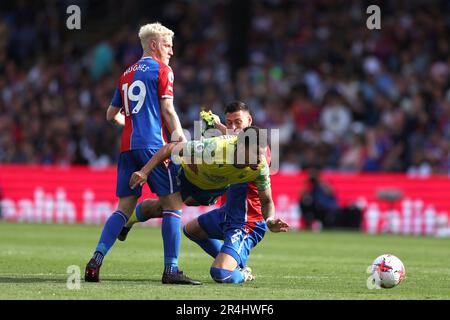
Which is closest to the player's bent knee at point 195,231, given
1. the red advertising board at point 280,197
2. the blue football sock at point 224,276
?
the blue football sock at point 224,276

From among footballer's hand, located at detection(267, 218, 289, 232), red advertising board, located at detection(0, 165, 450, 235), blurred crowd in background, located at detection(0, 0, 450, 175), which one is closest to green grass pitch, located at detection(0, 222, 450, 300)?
footballer's hand, located at detection(267, 218, 289, 232)

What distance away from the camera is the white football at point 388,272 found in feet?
31.6

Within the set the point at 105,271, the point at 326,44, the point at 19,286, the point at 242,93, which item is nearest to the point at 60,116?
the point at 242,93

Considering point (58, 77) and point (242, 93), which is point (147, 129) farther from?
point (58, 77)

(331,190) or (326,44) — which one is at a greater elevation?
(326,44)

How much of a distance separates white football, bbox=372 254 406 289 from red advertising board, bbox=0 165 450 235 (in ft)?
36.8

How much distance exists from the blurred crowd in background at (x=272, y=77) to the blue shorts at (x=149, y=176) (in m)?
12.6

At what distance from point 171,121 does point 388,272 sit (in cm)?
236

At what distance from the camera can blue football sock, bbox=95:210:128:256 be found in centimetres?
993

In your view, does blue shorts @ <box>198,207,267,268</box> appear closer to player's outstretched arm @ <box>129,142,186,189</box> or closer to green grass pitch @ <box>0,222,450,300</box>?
green grass pitch @ <box>0,222,450,300</box>

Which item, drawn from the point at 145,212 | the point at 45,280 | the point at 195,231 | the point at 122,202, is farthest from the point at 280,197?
the point at 45,280

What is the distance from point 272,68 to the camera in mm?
25406

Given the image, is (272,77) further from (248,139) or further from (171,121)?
(248,139)

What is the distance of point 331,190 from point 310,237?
103 inches
